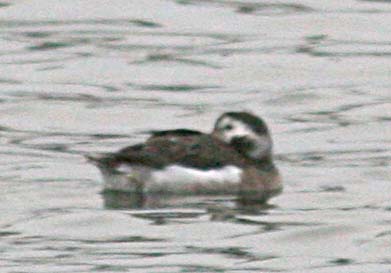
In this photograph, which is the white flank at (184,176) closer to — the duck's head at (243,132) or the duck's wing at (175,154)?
the duck's wing at (175,154)

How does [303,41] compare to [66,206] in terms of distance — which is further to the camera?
[303,41]

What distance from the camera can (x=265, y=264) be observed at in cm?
1652

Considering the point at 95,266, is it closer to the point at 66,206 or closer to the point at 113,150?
the point at 66,206

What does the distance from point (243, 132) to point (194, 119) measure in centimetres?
300

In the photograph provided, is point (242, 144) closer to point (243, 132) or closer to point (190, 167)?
point (243, 132)

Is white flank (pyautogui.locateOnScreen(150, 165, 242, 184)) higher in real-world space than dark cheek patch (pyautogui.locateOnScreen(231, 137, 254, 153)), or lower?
lower

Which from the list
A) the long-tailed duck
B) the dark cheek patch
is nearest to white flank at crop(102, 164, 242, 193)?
the long-tailed duck

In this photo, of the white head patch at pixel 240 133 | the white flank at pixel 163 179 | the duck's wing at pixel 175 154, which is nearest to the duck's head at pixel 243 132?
the white head patch at pixel 240 133

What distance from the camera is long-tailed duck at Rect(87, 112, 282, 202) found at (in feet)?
62.5

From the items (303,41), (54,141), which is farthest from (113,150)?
(303,41)

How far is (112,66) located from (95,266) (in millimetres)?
8877

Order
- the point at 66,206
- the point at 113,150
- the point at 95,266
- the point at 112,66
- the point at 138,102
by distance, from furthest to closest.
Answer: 1. the point at 112,66
2. the point at 138,102
3. the point at 113,150
4. the point at 66,206
5. the point at 95,266

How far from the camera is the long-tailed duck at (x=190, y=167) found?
1906 cm

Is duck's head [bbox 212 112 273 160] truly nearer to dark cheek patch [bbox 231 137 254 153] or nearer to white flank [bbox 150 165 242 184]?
dark cheek patch [bbox 231 137 254 153]
